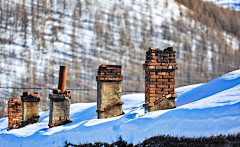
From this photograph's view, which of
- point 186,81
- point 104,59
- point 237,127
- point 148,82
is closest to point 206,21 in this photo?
point 186,81

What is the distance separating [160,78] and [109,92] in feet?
4.70

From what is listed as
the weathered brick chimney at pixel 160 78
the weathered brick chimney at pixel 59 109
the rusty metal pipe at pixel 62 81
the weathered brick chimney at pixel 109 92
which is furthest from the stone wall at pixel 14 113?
the weathered brick chimney at pixel 160 78

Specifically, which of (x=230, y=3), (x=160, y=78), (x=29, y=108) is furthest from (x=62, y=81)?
(x=230, y=3)

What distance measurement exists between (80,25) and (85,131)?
12140 mm

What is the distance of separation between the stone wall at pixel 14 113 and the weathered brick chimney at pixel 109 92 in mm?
4390

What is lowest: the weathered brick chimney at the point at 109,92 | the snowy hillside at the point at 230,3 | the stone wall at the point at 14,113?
the stone wall at the point at 14,113

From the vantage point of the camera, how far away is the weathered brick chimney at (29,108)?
11086mm

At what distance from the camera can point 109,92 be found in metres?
8.13

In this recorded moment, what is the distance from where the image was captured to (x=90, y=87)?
1731cm

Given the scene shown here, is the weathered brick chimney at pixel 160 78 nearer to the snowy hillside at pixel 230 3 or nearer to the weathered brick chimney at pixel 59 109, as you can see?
the weathered brick chimney at pixel 59 109

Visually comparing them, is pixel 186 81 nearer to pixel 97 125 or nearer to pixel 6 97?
pixel 6 97

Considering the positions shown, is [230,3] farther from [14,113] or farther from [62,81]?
[62,81]

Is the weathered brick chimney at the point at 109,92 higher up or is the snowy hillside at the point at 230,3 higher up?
the snowy hillside at the point at 230,3

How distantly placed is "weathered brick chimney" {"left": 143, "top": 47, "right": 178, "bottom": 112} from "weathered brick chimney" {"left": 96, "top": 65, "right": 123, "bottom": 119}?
1.11 m
